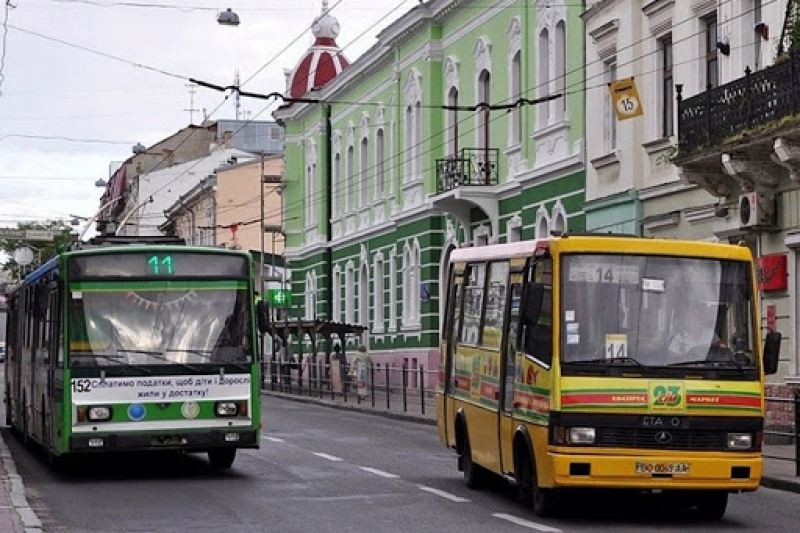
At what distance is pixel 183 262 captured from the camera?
69.0 ft

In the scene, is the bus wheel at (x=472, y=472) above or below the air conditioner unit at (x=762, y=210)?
below

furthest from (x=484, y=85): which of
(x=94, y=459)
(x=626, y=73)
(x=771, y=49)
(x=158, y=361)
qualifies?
(x=158, y=361)

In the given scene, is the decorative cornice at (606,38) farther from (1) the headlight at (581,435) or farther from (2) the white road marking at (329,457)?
(1) the headlight at (581,435)

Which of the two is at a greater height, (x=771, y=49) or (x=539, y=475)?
(x=771, y=49)

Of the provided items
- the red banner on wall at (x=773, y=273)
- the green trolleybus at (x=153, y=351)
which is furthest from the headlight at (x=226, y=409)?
the red banner on wall at (x=773, y=273)

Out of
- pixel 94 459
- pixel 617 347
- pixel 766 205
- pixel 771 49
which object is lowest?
pixel 94 459

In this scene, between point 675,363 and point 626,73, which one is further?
point 626,73

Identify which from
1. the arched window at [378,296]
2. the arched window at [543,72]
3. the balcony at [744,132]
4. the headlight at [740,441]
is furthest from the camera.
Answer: the arched window at [378,296]

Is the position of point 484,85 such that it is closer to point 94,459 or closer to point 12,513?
point 94,459

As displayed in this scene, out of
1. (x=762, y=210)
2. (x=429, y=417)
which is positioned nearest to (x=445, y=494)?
(x=762, y=210)

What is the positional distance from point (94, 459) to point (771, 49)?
38.8 ft

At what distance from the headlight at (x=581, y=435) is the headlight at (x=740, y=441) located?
46.8 inches

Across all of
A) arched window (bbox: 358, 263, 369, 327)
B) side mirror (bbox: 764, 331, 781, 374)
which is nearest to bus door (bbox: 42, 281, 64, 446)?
side mirror (bbox: 764, 331, 781, 374)

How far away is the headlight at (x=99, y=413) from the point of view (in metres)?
20.1
